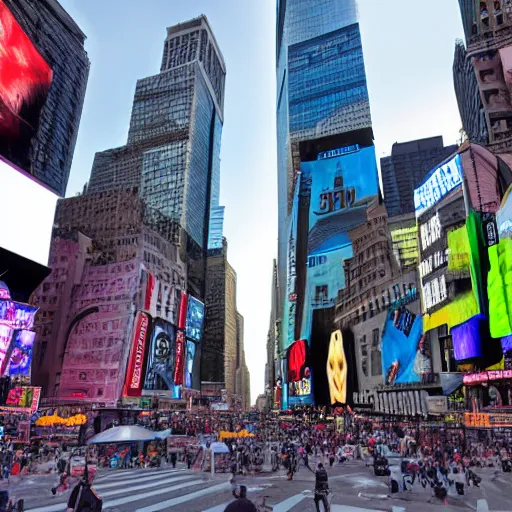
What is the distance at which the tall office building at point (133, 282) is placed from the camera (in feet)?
226

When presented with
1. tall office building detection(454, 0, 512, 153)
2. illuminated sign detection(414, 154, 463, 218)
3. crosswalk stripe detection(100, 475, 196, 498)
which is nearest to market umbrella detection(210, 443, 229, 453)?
crosswalk stripe detection(100, 475, 196, 498)

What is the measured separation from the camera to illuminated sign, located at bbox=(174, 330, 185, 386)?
287 ft

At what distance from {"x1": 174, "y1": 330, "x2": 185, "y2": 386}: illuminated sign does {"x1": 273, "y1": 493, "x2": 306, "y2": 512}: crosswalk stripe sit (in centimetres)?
7533

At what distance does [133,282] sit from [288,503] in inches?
2443

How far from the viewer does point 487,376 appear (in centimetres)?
3338

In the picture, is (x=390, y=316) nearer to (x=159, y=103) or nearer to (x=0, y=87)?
(x=0, y=87)

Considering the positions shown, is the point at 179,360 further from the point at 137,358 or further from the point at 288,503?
the point at 288,503

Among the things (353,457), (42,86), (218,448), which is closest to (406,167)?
(42,86)

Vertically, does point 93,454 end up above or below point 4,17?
below

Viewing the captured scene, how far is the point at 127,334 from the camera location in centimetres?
6875

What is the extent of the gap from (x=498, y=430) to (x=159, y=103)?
142947 millimetres

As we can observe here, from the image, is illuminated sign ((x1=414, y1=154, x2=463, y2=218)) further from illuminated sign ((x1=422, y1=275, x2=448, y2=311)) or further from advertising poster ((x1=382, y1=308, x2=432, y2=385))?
advertising poster ((x1=382, y1=308, x2=432, y2=385))

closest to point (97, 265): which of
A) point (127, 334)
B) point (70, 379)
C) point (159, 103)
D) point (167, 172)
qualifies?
point (127, 334)

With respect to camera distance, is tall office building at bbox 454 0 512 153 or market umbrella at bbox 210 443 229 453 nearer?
market umbrella at bbox 210 443 229 453
